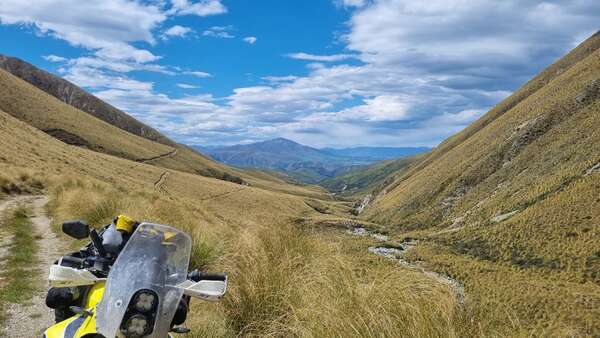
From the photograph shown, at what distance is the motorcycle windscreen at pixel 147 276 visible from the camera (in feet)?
9.37

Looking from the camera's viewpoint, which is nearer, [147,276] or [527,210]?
[147,276]

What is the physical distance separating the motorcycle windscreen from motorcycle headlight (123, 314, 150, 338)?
0.17 feet

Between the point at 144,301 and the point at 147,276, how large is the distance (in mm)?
197

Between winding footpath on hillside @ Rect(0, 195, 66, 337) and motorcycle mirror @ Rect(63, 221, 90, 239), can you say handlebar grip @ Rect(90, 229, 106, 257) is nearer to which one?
motorcycle mirror @ Rect(63, 221, 90, 239)

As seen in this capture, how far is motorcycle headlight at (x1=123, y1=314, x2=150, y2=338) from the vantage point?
2.81 metres

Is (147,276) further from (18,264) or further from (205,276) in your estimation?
(18,264)

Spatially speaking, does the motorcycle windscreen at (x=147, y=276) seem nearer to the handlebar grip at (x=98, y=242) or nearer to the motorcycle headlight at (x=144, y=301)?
the motorcycle headlight at (x=144, y=301)

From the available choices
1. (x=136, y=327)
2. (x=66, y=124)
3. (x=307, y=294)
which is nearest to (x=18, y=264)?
(x=307, y=294)

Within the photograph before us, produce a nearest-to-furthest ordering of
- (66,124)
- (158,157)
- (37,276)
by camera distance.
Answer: (37,276) → (66,124) → (158,157)

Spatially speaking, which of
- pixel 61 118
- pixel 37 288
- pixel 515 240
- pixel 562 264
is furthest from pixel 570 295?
pixel 61 118

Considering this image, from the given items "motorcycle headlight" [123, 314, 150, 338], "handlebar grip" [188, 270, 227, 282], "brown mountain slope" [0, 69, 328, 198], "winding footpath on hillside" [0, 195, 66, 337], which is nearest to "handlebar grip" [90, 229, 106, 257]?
"handlebar grip" [188, 270, 227, 282]

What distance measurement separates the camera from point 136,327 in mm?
2822

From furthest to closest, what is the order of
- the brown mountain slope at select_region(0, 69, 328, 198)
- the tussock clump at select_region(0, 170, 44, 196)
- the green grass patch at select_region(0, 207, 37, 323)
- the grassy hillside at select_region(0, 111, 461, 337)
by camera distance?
the brown mountain slope at select_region(0, 69, 328, 198)
the tussock clump at select_region(0, 170, 44, 196)
the green grass patch at select_region(0, 207, 37, 323)
the grassy hillside at select_region(0, 111, 461, 337)

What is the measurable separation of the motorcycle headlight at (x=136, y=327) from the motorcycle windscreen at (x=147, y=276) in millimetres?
53
